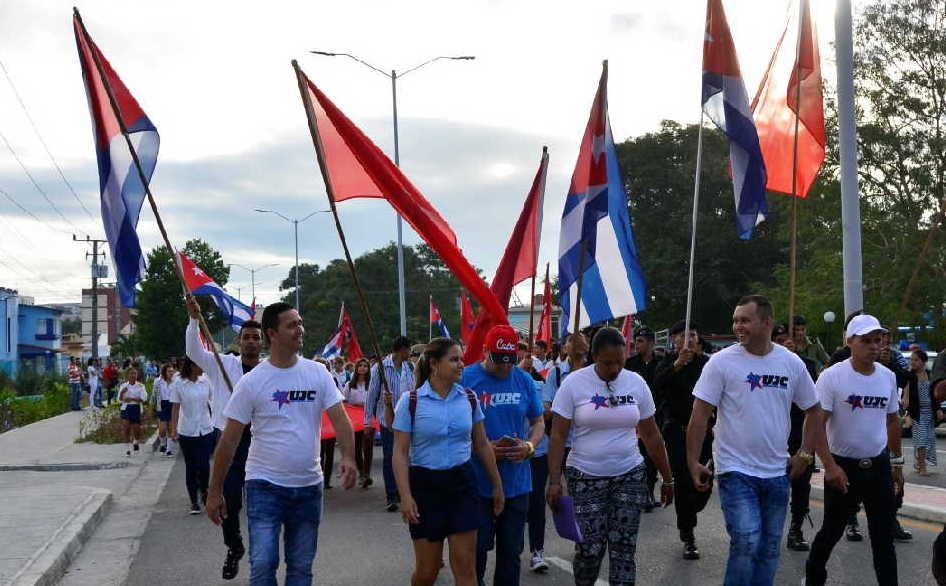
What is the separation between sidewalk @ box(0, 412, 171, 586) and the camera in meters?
8.48

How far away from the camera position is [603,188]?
919 centimetres

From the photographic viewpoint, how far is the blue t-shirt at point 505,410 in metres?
6.33

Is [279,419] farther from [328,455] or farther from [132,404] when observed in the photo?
[132,404]

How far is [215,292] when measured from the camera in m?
12.4

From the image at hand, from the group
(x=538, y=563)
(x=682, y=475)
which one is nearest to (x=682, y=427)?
(x=682, y=475)

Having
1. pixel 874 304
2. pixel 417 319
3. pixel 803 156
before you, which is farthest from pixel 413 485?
pixel 417 319

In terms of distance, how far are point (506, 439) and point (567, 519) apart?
0.56 metres

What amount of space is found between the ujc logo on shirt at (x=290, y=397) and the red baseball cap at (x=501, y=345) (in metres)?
1.13

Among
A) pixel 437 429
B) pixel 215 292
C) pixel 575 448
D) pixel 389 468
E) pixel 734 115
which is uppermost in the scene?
pixel 734 115

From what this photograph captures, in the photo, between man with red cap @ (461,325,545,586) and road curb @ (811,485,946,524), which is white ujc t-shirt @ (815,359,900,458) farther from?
road curb @ (811,485,946,524)

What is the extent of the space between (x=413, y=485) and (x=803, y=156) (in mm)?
5795

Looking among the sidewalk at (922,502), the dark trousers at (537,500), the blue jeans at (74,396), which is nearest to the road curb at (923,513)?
the sidewalk at (922,502)

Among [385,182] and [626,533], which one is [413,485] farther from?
[385,182]

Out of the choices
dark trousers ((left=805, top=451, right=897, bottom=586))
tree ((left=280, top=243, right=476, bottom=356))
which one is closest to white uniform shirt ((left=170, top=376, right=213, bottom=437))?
dark trousers ((left=805, top=451, right=897, bottom=586))
